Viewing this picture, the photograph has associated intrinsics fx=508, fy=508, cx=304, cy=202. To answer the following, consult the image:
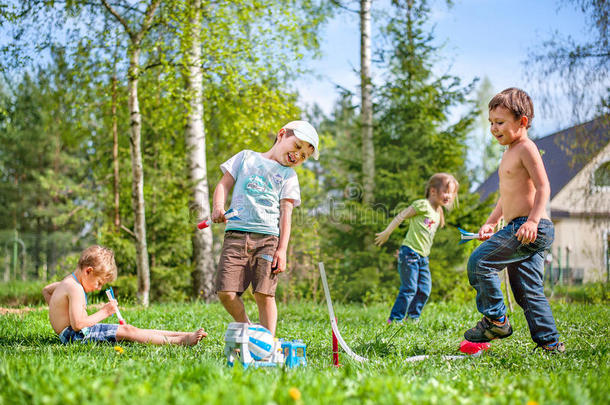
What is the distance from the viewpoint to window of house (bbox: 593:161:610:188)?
34.6 feet

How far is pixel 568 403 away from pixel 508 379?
19.5 inches

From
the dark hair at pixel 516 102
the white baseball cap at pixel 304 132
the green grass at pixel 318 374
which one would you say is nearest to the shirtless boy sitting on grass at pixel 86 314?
the green grass at pixel 318 374

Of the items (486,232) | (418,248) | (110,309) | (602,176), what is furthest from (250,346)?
(602,176)

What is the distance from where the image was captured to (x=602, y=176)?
10.9m

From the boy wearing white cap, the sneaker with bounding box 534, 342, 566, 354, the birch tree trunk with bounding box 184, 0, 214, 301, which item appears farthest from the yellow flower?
the birch tree trunk with bounding box 184, 0, 214, 301

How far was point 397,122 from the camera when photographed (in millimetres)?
10758

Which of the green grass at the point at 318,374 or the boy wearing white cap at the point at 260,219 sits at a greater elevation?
the boy wearing white cap at the point at 260,219

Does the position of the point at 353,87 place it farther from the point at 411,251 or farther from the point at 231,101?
the point at 411,251

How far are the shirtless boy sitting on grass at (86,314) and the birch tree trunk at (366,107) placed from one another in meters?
7.00

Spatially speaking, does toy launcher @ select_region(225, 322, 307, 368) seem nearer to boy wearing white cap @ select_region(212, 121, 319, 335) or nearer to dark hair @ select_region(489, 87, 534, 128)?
boy wearing white cap @ select_region(212, 121, 319, 335)

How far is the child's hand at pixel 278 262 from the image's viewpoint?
3553mm

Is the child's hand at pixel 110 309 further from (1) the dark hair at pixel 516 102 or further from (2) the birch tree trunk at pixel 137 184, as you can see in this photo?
(2) the birch tree trunk at pixel 137 184

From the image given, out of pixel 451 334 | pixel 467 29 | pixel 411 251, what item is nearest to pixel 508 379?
pixel 451 334

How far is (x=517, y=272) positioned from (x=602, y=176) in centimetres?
873
